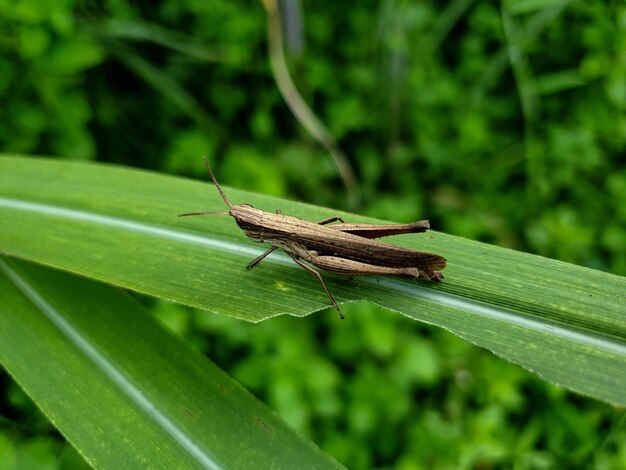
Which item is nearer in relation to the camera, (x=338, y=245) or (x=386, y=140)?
(x=338, y=245)

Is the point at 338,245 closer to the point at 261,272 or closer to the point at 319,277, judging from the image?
the point at 319,277

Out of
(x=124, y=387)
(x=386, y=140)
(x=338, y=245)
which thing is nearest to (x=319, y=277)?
(x=338, y=245)

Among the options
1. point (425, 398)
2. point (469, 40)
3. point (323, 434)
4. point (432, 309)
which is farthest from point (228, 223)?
point (469, 40)

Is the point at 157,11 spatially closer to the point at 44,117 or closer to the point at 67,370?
the point at 44,117

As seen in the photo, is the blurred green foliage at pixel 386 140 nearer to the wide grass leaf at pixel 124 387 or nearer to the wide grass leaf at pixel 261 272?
the wide grass leaf at pixel 124 387

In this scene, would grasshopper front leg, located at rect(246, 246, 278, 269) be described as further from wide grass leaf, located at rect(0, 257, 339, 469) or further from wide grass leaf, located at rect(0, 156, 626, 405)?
wide grass leaf, located at rect(0, 257, 339, 469)

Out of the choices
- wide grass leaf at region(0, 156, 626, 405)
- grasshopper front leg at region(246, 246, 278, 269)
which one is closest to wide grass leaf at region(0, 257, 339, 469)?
wide grass leaf at region(0, 156, 626, 405)
